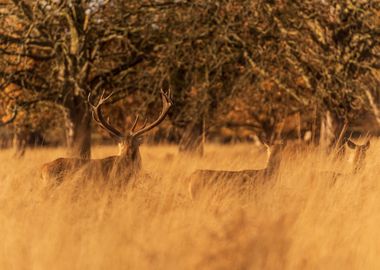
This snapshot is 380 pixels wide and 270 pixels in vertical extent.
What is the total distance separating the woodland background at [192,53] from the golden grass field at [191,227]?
6.24m

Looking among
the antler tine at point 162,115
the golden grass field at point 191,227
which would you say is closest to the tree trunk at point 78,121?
the antler tine at point 162,115

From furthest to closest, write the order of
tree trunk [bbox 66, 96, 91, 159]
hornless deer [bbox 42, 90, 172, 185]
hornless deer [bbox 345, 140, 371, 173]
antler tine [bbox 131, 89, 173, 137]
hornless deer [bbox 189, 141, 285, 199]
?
tree trunk [bbox 66, 96, 91, 159] < antler tine [bbox 131, 89, 173, 137] < hornless deer [bbox 345, 140, 371, 173] < hornless deer [bbox 42, 90, 172, 185] < hornless deer [bbox 189, 141, 285, 199]

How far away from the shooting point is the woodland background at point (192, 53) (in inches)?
518

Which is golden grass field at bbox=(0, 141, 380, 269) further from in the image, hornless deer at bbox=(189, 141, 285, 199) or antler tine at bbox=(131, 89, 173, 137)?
antler tine at bbox=(131, 89, 173, 137)

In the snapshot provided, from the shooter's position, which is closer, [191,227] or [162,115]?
[191,227]

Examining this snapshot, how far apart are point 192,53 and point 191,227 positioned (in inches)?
377

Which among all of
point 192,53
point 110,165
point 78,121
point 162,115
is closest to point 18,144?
point 78,121

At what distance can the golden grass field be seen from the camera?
4.46 metres

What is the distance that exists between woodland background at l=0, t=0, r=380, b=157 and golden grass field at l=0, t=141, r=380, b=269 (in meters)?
6.24

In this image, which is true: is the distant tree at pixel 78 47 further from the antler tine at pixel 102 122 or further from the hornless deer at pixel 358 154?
the hornless deer at pixel 358 154

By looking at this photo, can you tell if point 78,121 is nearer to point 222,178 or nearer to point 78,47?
point 78,47

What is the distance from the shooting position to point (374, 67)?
41.4ft

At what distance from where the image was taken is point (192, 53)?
14203mm

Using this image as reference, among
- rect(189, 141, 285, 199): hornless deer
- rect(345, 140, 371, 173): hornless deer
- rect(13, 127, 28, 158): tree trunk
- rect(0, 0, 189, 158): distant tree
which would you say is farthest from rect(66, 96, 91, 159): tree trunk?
rect(189, 141, 285, 199): hornless deer
